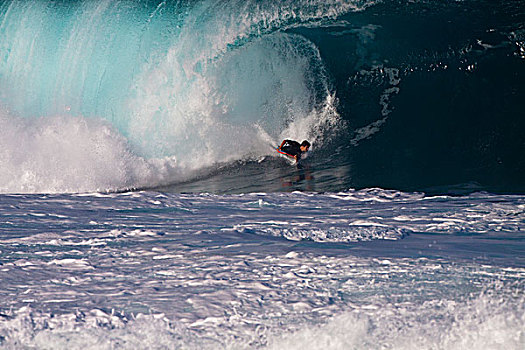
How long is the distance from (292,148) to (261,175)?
2.03 feet

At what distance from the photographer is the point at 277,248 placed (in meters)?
3.04

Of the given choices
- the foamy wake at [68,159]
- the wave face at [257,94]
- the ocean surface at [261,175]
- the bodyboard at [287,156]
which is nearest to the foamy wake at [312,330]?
the ocean surface at [261,175]

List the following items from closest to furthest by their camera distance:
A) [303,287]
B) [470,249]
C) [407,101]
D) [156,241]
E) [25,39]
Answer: [303,287], [470,249], [156,241], [407,101], [25,39]

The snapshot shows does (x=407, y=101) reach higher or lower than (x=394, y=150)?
higher

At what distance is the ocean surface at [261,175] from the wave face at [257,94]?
3 centimetres

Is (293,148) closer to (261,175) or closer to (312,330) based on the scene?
(261,175)

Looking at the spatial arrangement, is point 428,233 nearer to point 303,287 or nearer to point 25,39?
point 303,287

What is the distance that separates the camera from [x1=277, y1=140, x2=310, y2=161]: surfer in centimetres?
591

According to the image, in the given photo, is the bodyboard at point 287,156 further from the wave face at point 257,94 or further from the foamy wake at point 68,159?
the foamy wake at point 68,159

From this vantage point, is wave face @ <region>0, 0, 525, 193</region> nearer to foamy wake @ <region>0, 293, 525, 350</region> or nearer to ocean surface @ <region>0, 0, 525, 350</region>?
ocean surface @ <region>0, 0, 525, 350</region>

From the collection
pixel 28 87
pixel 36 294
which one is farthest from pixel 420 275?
pixel 28 87

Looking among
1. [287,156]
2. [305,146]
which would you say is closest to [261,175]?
[287,156]

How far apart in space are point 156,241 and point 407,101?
407cm

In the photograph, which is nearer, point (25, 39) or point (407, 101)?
point (407, 101)
